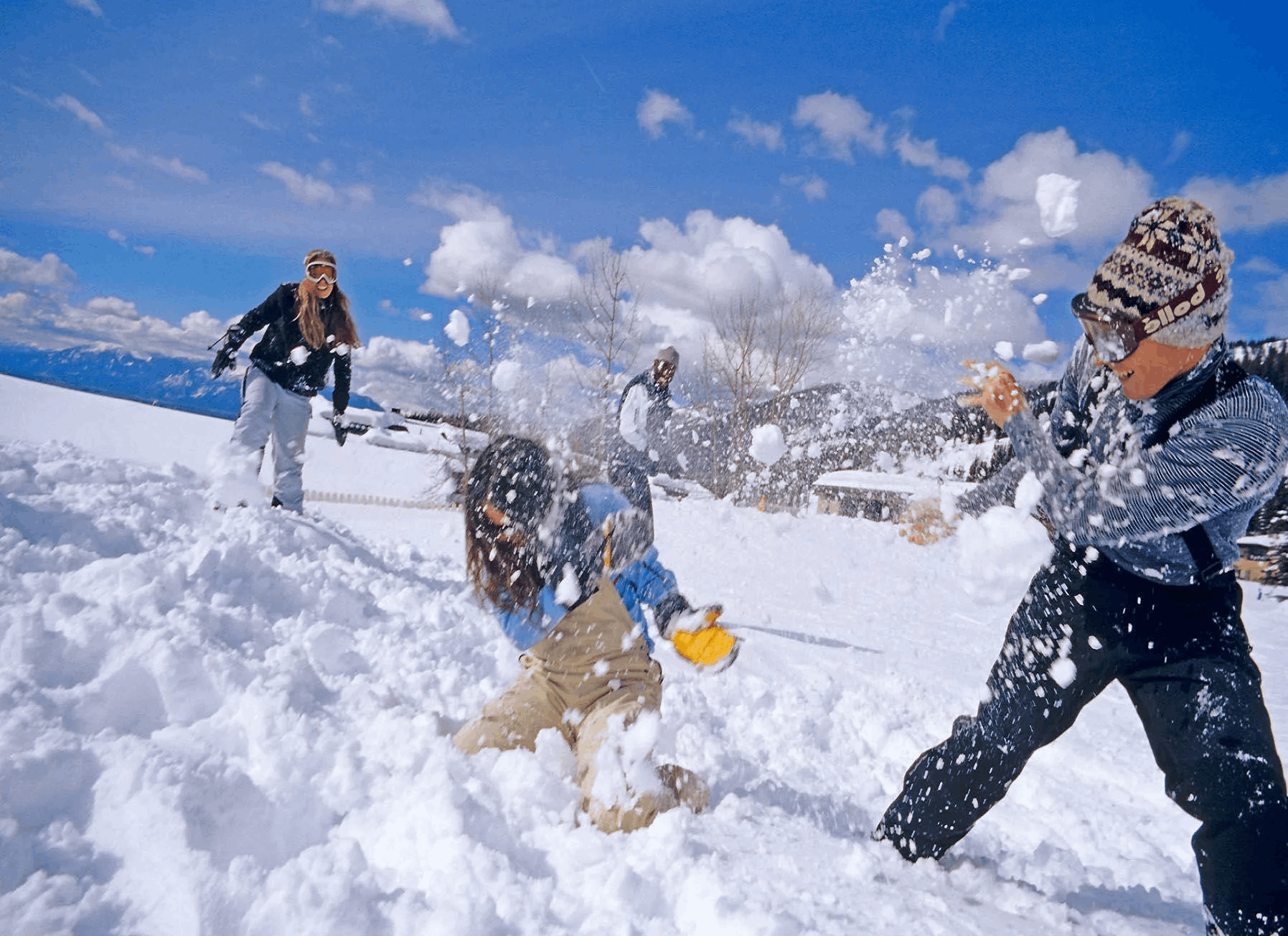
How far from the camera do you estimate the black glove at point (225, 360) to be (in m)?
4.56

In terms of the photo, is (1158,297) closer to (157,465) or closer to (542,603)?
(542,603)

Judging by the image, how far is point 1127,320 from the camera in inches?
58.9

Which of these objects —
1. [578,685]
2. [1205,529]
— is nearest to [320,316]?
[578,685]

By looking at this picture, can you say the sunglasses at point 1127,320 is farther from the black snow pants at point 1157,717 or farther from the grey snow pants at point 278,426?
the grey snow pants at point 278,426

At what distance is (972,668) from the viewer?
169 inches

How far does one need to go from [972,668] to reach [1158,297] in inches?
137

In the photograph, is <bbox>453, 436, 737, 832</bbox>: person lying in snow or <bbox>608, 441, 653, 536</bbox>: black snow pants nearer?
<bbox>453, 436, 737, 832</bbox>: person lying in snow

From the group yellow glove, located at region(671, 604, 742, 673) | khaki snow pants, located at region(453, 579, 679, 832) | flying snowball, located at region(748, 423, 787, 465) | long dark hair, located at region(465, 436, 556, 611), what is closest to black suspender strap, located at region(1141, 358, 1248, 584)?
yellow glove, located at region(671, 604, 742, 673)

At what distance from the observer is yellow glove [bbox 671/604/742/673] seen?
2.10m

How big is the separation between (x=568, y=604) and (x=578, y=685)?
11.7 inches

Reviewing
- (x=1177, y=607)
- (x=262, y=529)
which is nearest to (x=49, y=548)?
(x=262, y=529)

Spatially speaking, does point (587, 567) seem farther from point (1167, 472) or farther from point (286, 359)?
point (286, 359)

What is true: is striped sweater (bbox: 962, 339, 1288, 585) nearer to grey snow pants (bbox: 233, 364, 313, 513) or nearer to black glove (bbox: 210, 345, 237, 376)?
grey snow pants (bbox: 233, 364, 313, 513)

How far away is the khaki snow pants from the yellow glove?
238 millimetres
